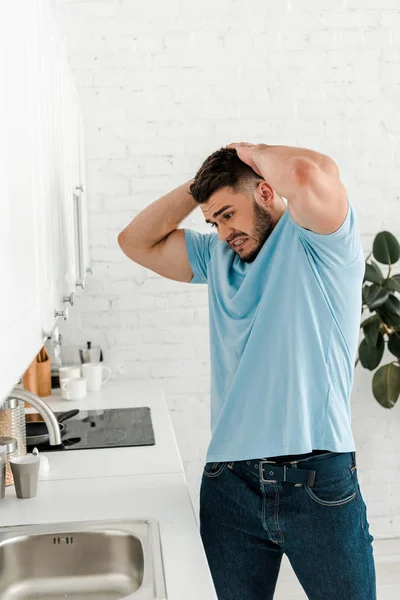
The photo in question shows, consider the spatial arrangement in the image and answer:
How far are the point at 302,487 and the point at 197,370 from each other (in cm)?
160

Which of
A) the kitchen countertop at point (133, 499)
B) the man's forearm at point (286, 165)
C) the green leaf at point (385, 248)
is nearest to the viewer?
the kitchen countertop at point (133, 499)

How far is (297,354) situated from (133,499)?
0.55m

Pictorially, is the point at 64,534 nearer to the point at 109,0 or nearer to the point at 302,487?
the point at 302,487

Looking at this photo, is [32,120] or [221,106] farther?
[221,106]

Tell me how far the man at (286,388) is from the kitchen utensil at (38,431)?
2.19 ft

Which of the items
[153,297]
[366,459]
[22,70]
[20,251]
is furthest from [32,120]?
[366,459]

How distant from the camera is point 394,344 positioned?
10.3 ft

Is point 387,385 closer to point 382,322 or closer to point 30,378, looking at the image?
point 382,322

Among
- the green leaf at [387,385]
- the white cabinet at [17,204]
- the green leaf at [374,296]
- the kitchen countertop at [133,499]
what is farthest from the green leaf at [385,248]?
the white cabinet at [17,204]

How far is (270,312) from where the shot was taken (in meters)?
1.78

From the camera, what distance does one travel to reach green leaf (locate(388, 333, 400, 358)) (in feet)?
10.3

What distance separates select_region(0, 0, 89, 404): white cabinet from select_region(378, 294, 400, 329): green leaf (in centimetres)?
159

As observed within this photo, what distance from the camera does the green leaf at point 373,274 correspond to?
3078mm

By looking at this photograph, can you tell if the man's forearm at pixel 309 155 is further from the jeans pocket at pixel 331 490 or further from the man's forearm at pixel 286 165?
the jeans pocket at pixel 331 490
